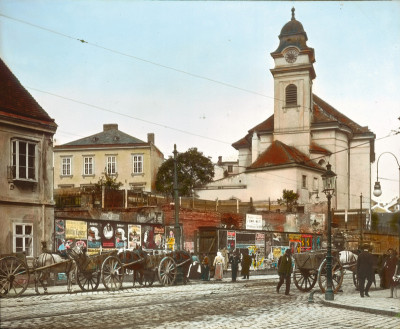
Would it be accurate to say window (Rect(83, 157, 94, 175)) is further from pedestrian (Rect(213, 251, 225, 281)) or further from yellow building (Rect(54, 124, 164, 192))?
pedestrian (Rect(213, 251, 225, 281))

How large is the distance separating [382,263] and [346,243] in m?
28.4

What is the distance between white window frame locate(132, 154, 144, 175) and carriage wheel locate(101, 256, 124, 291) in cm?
2535

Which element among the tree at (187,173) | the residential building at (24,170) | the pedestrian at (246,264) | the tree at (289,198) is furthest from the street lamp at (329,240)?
the tree at (289,198)

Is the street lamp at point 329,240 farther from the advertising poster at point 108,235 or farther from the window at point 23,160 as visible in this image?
the advertising poster at point 108,235

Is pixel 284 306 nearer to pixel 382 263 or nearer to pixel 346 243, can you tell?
pixel 382 263

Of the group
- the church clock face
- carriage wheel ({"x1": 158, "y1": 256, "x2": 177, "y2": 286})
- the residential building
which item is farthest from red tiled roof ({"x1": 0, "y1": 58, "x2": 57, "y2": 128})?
the church clock face

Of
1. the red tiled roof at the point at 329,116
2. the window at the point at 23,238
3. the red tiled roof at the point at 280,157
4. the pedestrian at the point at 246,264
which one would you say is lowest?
the pedestrian at the point at 246,264

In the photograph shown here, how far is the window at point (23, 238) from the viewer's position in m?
24.1

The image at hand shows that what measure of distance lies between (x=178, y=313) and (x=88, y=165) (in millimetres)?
30846

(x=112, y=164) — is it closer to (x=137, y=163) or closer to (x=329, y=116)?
(x=137, y=163)

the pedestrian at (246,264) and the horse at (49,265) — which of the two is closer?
the horse at (49,265)

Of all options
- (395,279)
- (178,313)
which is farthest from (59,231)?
(395,279)

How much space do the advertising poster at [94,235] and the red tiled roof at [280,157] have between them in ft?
128

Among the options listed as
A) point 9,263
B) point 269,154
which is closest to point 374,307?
point 9,263
